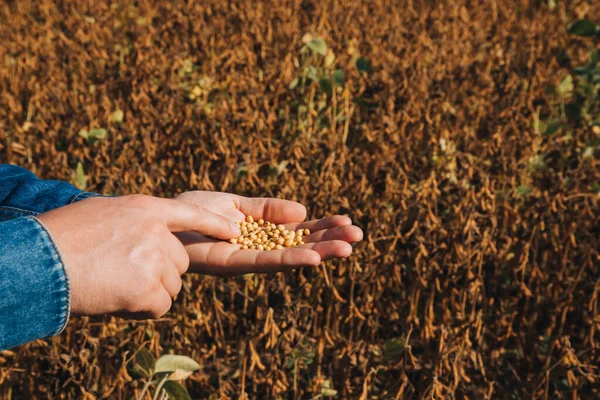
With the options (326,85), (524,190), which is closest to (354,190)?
(524,190)

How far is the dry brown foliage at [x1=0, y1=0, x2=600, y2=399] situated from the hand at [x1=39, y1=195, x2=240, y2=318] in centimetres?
52

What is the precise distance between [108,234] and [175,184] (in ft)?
4.86

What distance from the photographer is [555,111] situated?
3197 mm

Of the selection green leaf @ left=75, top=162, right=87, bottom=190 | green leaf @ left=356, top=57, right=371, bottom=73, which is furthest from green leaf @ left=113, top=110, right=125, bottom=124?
green leaf @ left=356, top=57, right=371, bottom=73

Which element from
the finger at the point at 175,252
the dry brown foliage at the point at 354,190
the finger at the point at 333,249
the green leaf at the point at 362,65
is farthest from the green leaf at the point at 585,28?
the finger at the point at 175,252

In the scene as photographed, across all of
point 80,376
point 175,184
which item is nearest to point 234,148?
point 175,184

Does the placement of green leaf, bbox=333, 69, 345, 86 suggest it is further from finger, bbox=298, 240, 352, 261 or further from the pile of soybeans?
finger, bbox=298, 240, 352, 261

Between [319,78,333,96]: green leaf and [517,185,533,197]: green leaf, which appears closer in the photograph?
[517,185,533,197]: green leaf

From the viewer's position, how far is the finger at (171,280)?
122 cm

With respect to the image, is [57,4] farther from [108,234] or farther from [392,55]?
[108,234]

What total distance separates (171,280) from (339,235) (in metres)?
0.40

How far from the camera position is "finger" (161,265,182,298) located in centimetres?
122

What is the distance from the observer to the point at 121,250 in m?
1.14

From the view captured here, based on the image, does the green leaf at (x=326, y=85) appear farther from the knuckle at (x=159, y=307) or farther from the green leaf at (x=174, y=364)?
the knuckle at (x=159, y=307)
